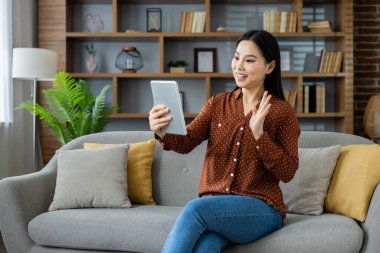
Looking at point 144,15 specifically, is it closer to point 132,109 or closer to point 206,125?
point 132,109

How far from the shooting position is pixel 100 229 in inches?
107

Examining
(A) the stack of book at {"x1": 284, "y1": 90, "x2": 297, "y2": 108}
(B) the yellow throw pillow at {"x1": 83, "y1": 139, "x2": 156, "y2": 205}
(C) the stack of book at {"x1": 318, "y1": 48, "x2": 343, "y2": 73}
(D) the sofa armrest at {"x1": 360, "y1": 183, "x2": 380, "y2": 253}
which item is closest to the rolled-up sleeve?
(D) the sofa armrest at {"x1": 360, "y1": 183, "x2": 380, "y2": 253}

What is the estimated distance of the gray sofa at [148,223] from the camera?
2.41 metres

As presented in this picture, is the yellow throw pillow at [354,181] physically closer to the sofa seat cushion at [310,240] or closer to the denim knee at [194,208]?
the sofa seat cushion at [310,240]

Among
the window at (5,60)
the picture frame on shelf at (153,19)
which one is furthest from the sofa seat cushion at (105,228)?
the picture frame on shelf at (153,19)

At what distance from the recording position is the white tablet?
2.21 meters

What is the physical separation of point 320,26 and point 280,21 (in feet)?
1.14

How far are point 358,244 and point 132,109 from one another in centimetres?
345

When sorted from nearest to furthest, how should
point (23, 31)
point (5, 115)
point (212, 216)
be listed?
point (212, 216) < point (5, 115) < point (23, 31)

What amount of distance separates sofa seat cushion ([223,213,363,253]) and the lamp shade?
103 inches

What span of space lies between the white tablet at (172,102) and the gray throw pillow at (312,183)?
2.77ft

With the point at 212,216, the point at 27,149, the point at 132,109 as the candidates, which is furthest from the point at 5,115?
the point at 212,216

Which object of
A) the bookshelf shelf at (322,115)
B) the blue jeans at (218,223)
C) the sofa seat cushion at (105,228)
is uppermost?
the bookshelf shelf at (322,115)

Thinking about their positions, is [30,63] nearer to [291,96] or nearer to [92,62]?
[92,62]
